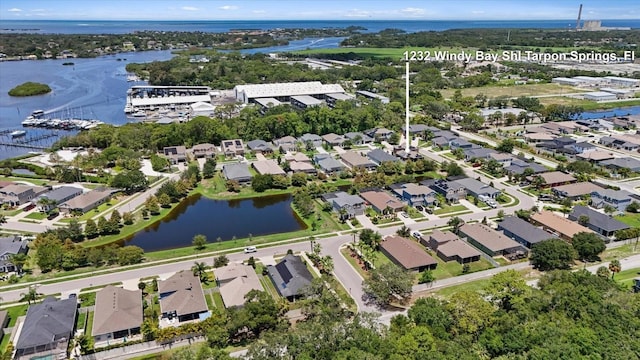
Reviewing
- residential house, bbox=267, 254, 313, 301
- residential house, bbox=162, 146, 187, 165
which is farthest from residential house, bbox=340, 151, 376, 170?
residential house, bbox=267, 254, 313, 301

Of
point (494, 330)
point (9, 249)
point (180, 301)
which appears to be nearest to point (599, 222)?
point (494, 330)

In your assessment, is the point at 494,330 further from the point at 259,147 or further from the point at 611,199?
the point at 259,147

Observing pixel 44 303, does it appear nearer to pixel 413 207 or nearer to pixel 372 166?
pixel 413 207

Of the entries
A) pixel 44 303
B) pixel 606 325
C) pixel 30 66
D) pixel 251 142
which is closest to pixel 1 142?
pixel 251 142

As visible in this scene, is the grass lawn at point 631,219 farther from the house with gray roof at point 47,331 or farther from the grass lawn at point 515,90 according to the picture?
the grass lawn at point 515,90

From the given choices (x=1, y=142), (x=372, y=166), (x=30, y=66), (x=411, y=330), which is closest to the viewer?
(x=411, y=330)

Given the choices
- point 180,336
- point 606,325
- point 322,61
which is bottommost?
point 180,336
